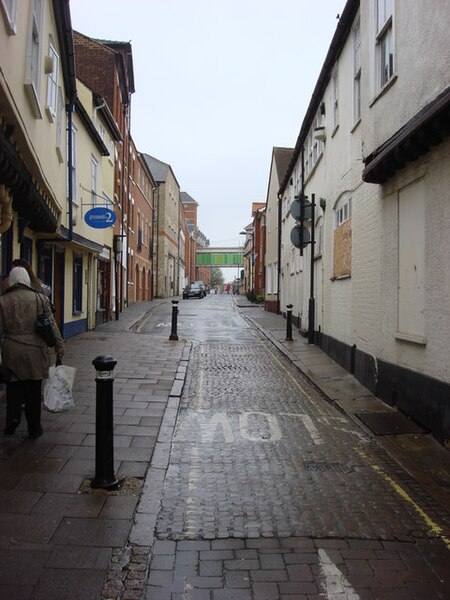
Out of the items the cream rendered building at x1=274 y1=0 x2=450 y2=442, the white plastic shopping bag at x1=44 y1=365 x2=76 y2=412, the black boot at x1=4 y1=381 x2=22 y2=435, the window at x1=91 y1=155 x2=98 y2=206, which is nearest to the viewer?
the white plastic shopping bag at x1=44 y1=365 x2=76 y2=412

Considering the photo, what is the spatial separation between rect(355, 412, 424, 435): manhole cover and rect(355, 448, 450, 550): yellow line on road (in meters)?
0.77

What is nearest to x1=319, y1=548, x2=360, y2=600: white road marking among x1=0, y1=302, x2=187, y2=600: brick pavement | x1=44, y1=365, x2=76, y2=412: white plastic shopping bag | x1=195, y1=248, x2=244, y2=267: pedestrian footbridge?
x1=0, y1=302, x2=187, y2=600: brick pavement

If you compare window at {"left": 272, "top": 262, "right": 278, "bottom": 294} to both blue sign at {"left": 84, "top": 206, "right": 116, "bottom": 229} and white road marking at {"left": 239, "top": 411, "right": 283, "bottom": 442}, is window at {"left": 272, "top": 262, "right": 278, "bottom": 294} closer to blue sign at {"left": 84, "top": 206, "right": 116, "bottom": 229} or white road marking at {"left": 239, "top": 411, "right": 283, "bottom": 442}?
blue sign at {"left": 84, "top": 206, "right": 116, "bottom": 229}

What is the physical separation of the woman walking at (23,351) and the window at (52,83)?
469 centimetres

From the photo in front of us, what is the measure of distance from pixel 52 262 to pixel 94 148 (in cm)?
556

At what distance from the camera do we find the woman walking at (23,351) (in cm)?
544

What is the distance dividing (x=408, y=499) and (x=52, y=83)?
8962mm

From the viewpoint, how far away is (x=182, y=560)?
3277 millimetres

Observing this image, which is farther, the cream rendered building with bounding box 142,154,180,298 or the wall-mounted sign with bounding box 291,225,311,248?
the cream rendered building with bounding box 142,154,180,298

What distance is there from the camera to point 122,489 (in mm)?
4355

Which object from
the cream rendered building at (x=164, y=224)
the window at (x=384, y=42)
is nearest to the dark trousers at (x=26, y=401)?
the window at (x=384, y=42)

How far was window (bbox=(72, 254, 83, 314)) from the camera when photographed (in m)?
15.3

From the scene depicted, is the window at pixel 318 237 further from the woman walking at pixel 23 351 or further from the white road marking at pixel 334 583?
the white road marking at pixel 334 583

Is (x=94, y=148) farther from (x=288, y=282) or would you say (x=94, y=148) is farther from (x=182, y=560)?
(x=182, y=560)
